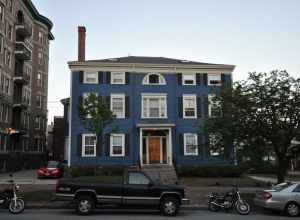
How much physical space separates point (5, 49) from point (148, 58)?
51.1ft

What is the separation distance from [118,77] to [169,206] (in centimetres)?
1865

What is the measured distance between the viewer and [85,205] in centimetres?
1229

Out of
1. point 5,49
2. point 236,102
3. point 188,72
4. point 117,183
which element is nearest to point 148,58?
point 188,72

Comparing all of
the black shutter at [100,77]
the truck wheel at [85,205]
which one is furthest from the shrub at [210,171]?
the truck wheel at [85,205]

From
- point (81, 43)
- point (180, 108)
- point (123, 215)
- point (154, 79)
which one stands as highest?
point (81, 43)

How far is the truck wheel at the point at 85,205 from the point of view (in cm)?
1226

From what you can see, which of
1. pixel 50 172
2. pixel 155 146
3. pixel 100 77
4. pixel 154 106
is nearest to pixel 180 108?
pixel 154 106

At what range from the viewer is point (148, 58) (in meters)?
33.4

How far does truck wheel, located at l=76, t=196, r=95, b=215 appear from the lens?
1226 cm

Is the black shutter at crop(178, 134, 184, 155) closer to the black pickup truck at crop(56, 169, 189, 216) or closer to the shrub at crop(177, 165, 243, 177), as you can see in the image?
the shrub at crop(177, 165, 243, 177)

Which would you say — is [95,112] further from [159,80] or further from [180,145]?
[180,145]

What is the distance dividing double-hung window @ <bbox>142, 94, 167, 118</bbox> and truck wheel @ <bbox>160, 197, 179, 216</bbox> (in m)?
16.9

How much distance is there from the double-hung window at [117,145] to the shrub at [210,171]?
519cm

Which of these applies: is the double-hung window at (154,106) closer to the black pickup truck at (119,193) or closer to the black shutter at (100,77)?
the black shutter at (100,77)
